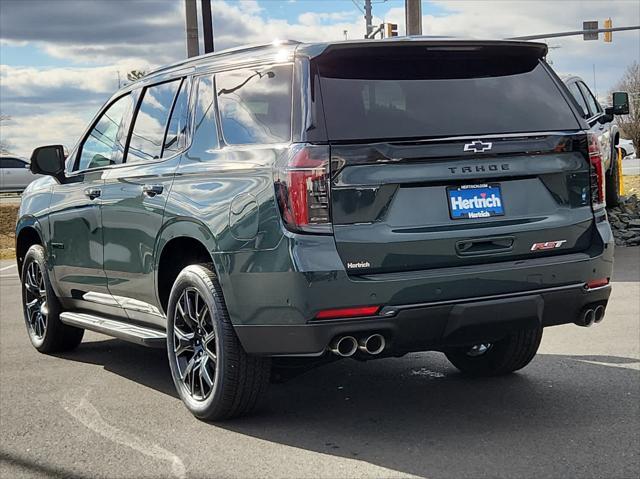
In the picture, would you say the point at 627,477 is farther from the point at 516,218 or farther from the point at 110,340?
the point at 110,340

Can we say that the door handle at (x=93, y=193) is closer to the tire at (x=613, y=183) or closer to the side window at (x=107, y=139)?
the side window at (x=107, y=139)

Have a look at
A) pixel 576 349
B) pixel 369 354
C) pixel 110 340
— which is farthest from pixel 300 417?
pixel 110 340

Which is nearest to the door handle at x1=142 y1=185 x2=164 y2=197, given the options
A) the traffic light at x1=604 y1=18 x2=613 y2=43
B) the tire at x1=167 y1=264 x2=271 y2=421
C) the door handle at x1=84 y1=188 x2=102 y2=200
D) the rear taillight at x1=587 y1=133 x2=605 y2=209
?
the tire at x1=167 y1=264 x2=271 y2=421

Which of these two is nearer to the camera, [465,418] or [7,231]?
[465,418]

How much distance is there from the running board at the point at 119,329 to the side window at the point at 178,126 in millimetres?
1077

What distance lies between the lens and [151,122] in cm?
594

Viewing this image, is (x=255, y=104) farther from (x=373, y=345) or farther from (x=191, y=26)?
(x=191, y=26)

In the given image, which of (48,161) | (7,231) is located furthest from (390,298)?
(7,231)

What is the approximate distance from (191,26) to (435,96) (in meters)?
15.5

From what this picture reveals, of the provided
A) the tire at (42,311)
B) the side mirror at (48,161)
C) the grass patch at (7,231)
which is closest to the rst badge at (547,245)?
the side mirror at (48,161)

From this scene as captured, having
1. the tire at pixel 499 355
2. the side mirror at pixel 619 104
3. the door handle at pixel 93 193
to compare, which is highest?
the side mirror at pixel 619 104

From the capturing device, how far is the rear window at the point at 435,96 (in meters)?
4.59

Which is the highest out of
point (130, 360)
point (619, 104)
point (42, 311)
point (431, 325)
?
point (619, 104)

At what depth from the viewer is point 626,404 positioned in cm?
523
